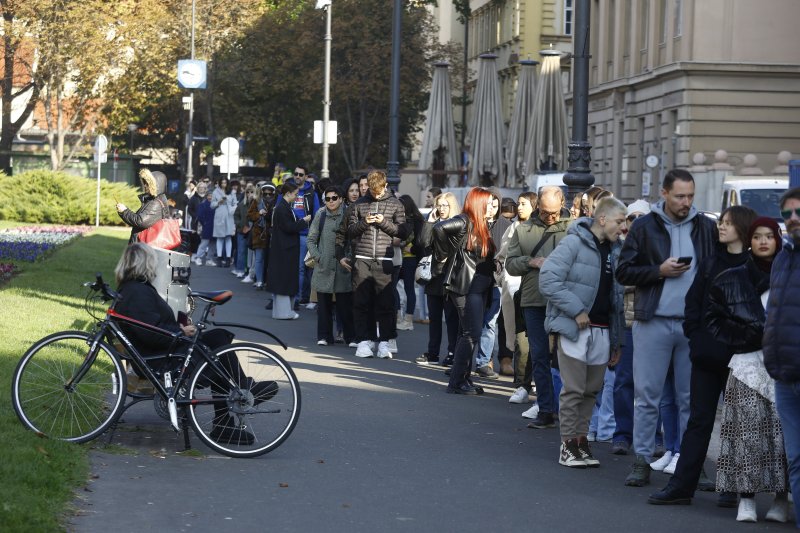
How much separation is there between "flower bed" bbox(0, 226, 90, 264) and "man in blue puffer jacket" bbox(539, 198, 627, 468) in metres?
18.8

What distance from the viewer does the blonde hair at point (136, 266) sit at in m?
9.91

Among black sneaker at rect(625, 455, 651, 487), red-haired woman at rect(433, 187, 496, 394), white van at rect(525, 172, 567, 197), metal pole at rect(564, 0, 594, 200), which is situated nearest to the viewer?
black sneaker at rect(625, 455, 651, 487)

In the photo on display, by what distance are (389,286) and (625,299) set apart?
240 inches

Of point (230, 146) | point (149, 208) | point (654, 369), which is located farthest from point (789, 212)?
point (230, 146)

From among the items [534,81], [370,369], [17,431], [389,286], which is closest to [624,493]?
[17,431]

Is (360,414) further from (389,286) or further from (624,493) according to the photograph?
(389,286)

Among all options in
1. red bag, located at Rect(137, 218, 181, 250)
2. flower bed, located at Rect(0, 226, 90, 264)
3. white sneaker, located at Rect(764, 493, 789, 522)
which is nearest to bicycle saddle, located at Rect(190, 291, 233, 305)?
white sneaker, located at Rect(764, 493, 789, 522)

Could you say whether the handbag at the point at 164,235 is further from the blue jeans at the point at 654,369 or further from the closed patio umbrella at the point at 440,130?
the closed patio umbrella at the point at 440,130

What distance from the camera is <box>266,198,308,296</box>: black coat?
800 inches

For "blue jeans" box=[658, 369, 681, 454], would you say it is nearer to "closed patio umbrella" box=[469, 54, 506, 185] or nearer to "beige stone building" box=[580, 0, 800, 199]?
"closed patio umbrella" box=[469, 54, 506, 185]

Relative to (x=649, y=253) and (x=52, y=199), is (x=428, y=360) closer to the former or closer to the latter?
(x=649, y=253)

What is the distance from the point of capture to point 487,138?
3709 cm

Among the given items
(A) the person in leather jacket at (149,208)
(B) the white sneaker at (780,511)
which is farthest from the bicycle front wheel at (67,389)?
(A) the person in leather jacket at (149,208)

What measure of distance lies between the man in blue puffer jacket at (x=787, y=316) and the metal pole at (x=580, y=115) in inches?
301
